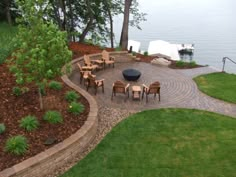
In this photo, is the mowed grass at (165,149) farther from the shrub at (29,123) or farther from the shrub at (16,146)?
the shrub at (29,123)

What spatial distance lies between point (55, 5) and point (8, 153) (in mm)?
15244

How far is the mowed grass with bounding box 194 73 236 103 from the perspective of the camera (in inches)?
562

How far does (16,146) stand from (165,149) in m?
4.35

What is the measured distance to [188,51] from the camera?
38656 millimetres

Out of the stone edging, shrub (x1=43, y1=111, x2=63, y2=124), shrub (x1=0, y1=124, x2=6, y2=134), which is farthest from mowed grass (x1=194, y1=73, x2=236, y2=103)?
shrub (x1=0, y1=124, x2=6, y2=134)

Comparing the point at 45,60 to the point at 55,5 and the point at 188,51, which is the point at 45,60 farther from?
the point at 188,51

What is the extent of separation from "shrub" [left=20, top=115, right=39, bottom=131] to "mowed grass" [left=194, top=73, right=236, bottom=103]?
8554 millimetres

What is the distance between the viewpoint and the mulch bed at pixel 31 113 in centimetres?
841

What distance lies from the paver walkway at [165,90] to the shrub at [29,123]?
3763mm

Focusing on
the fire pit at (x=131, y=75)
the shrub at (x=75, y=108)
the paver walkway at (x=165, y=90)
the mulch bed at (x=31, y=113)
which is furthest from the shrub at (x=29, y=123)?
the fire pit at (x=131, y=75)

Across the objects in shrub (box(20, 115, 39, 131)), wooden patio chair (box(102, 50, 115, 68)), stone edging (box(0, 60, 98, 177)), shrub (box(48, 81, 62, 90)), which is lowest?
stone edging (box(0, 60, 98, 177))

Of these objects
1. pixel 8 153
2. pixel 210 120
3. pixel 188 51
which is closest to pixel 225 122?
pixel 210 120

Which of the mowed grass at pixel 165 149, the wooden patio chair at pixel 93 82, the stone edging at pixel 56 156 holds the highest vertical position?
the wooden patio chair at pixel 93 82

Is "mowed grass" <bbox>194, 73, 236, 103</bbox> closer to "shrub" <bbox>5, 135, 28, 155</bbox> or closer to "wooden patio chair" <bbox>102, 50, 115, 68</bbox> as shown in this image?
"wooden patio chair" <bbox>102, 50, 115, 68</bbox>
